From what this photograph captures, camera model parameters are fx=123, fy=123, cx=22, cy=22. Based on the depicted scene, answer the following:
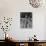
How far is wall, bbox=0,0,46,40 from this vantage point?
4.12 meters

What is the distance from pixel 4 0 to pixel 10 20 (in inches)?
27.6

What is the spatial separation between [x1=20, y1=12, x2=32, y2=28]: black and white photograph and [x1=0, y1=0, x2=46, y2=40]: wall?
102 millimetres

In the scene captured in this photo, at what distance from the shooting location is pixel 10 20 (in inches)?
162

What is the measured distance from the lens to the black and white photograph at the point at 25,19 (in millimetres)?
4152

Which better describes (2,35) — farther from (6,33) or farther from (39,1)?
(39,1)

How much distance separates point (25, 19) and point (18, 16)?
257mm

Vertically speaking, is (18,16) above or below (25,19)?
above

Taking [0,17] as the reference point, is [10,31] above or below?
below

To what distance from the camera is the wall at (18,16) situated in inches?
162

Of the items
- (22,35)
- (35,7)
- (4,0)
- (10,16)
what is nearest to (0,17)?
(10,16)

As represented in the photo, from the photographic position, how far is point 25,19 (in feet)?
13.7

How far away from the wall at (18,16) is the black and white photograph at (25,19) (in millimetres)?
102

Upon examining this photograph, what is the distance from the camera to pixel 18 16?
4145 mm

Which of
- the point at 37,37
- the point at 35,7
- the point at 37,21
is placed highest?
the point at 35,7
